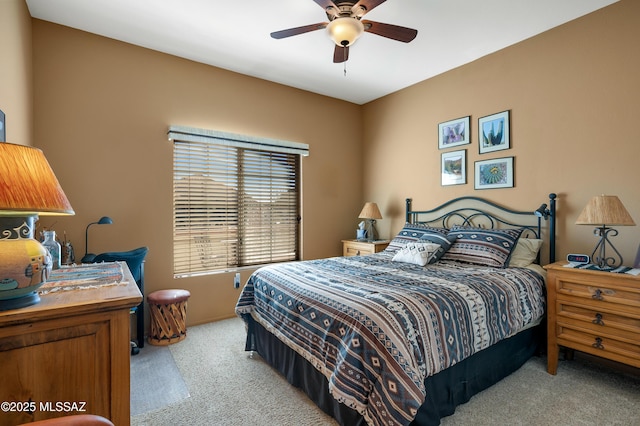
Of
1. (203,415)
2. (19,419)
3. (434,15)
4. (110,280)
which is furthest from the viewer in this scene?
(434,15)

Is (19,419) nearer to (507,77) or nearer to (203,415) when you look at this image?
(203,415)

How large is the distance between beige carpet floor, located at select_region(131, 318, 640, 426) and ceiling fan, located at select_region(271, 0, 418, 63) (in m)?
2.46

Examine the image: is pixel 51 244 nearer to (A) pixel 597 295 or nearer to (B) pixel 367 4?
(B) pixel 367 4

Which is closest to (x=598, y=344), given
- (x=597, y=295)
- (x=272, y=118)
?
(x=597, y=295)

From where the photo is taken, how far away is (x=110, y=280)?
1432 mm

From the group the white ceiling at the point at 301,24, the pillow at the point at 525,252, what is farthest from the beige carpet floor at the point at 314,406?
the white ceiling at the point at 301,24

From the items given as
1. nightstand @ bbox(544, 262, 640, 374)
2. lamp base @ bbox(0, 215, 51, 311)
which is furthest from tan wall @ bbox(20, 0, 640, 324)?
lamp base @ bbox(0, 215, 51, 311)

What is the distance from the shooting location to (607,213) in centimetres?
219

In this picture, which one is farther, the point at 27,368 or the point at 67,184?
the point at 67,184

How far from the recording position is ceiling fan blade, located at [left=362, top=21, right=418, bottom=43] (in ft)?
7.08

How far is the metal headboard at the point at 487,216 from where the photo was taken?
2.88m

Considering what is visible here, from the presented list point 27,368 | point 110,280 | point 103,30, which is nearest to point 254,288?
point 110,280

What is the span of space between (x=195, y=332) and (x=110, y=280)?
2.05 m

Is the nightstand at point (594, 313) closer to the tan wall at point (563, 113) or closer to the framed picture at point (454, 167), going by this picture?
the tan wall at point (563, 113)
